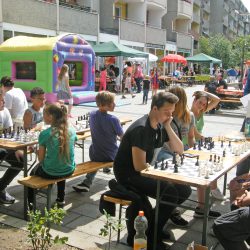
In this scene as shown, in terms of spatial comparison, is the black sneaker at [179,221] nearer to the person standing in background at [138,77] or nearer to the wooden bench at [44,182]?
the wooden bench at [44,182]

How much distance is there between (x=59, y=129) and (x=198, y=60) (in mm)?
28058

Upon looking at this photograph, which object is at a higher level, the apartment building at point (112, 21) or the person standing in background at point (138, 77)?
the apartment building at point (112, 21)

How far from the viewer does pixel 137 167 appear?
3.84 metres

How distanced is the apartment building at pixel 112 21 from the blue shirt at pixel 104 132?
44.7 feet

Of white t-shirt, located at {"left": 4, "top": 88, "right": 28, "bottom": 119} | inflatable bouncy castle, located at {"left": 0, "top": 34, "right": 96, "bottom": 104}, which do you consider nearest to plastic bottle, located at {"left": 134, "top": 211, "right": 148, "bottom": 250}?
white t-shirt, located at {"left": 4, "top": 88, "right": 28, "bottom": 119}

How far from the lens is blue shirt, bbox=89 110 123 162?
542 centimetres

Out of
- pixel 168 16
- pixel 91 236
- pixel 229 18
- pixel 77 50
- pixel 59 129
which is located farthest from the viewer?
pixel 229 18

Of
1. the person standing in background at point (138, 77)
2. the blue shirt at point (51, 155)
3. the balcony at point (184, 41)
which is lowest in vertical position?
the blue shirt at point (51, 155)

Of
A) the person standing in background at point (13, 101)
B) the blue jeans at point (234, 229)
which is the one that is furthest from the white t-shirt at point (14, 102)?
the blue jeans at point (234, 229)

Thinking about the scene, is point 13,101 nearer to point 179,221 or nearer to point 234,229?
point 179,221

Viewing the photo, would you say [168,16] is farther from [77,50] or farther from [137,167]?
[137,167]

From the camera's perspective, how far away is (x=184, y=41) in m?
41.2

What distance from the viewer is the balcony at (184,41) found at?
39.8 m

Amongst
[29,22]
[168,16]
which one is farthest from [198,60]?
[29,22]
